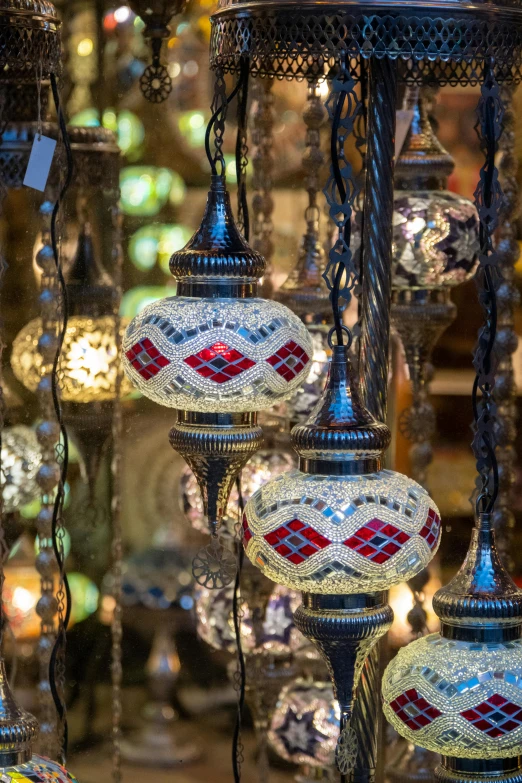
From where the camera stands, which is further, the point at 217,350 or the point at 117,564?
the point at 117,564

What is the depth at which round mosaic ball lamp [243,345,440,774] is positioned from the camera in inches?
54.9

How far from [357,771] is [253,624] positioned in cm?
49

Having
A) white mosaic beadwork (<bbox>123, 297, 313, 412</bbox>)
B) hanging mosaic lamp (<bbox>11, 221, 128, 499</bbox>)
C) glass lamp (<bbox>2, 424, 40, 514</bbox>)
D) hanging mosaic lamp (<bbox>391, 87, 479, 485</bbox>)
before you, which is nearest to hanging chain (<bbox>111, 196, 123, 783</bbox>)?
hanging mosaic lamp (<bbox>11, 221, 128, 499</bbox>)

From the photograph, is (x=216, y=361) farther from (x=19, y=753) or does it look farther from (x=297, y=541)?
(x=19, y=753)

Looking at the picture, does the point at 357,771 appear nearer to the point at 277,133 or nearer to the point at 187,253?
the point at 187,253

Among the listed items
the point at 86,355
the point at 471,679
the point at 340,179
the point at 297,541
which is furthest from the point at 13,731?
the point at 86,355

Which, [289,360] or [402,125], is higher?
[402,125]

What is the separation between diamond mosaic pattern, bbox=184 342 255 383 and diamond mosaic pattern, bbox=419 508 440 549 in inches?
9.5

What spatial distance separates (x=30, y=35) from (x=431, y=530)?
2.29 feet

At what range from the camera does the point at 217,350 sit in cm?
149

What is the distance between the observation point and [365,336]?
1684mm

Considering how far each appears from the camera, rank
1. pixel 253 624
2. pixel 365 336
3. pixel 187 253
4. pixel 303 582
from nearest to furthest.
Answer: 1. pixel 303 582
2. pixel 187 253
3. pixel 365 336
4. pixel 253 624

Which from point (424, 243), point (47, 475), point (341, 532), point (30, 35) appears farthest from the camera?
point (47, 475)

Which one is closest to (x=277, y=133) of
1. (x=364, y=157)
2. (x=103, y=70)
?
(x=103, y=70)
